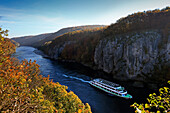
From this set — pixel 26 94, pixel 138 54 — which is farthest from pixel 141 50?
pixel 26 94

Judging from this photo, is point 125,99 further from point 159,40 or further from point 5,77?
point 5,77

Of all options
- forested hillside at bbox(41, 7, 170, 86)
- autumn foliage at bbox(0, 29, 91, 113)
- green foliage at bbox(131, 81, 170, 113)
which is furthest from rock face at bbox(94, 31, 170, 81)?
autumn foliage at bbox(0, 29, 91, 113)

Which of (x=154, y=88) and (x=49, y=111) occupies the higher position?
(x=49, y=111)

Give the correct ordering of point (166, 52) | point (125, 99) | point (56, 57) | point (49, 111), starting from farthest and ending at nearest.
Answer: point (56, 57), point (166, 52), point (125, 99), point (49, 111)

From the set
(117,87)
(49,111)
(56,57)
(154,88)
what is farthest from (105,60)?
(56,57)

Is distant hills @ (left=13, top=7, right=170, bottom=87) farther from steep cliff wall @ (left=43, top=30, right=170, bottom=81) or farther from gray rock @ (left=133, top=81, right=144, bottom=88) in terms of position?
gray rock @ (left=133, top=81, right=144, bottom=88)

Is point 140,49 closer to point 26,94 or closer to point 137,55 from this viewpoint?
point 137,55

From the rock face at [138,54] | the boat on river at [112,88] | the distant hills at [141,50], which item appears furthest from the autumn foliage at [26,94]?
the distant hills at [141,50]
